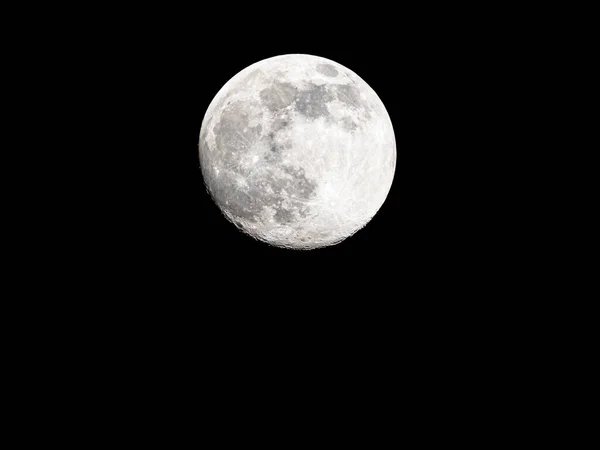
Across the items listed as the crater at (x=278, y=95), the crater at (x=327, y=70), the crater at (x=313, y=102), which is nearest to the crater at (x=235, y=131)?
the crater at (x=278, y=95)

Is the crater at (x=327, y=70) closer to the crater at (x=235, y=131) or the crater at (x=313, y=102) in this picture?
the crater at (x=313, y=102)

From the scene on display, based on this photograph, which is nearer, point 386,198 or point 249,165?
point 249,165

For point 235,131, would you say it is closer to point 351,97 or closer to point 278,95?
point 278,95

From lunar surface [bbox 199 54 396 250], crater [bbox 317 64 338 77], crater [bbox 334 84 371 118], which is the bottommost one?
lunar surface [bbox 199 54 396 250]

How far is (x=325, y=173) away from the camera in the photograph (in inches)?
155

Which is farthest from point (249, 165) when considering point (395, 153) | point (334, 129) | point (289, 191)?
point (395, 153)

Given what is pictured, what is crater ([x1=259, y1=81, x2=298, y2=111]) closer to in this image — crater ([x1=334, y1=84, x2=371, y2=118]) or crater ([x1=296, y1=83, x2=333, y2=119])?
crater ([x1=296, y1=83, x2=333, y2=119])

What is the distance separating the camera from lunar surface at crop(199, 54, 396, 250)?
12.8 feet

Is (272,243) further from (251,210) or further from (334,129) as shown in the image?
(334,129)

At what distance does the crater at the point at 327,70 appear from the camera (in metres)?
4.16

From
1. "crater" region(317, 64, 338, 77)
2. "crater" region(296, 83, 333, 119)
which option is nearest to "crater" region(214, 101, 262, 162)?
"crater" region(296, 83, 333, 119)

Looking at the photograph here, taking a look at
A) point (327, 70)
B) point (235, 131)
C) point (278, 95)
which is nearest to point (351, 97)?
point (327, 70)

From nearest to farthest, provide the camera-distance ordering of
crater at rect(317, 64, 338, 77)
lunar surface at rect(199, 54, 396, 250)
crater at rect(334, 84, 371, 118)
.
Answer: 1. lunar surface at rect(199, 54, 396, 250)
2. crater at rect(334, 84, 371, 118)
3. crater at rect(317, 64, 338, 77)

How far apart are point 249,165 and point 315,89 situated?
2.51 ft
